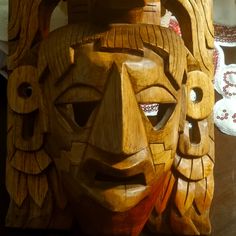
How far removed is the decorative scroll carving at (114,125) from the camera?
0.69 meters

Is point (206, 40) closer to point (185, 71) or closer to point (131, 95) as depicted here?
point (185, 71)

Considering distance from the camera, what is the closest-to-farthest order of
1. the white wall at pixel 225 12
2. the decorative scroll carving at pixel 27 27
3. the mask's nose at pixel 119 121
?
the mask's nose at pixel 119 121 < the decorative scroll carving at pixel 27 27 < the white wall at pixel 225 12

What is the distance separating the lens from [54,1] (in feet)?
2.72

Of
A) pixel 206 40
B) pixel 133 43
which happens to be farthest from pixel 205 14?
pixel 133 43

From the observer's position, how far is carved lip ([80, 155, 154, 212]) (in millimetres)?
681

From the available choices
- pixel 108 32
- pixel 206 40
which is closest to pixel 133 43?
pixel 108 32

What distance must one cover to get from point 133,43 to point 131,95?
2.8 inches

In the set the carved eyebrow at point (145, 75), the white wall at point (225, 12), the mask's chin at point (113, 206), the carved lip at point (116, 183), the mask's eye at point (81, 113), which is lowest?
the mask's chin at point (113, 206)

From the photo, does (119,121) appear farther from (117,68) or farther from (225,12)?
(225,12)

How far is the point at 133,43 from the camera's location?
0.73 metres

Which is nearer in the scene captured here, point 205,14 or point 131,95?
point 131,95

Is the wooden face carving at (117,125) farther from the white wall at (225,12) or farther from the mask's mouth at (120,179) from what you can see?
the white wall at (225,12)

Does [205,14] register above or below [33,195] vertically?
above

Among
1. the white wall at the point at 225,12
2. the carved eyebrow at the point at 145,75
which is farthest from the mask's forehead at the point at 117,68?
the white wall at the point at 225,12
